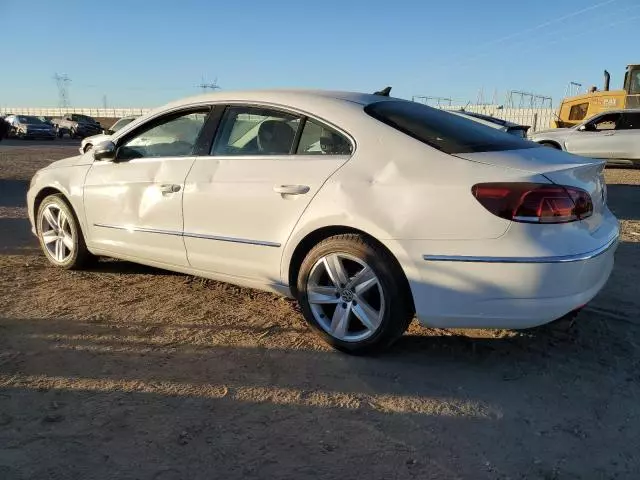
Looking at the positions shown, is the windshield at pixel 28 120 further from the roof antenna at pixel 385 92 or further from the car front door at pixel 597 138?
the roof antenna at pixel 385 92

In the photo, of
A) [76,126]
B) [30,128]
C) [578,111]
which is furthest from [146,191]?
[76,126]

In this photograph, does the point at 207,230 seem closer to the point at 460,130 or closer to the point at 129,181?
the point at 129,181

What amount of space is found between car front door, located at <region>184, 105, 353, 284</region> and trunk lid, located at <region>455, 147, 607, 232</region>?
853mm

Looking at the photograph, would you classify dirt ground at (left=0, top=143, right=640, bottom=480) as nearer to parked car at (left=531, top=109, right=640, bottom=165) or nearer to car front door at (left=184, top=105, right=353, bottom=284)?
car front door at (left=184, top=105, right=353, bottom=284)

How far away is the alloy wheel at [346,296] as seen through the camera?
10.8ft

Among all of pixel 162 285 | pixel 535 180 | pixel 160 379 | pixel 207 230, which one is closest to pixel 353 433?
pixel 160 379

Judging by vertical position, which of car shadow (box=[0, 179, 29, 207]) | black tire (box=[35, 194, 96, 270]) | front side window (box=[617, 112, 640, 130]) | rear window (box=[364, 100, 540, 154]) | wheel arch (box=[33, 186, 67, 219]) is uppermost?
rear window (box=[364, 100, 540, 154])

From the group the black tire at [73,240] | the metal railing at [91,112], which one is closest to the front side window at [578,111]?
the black tire at [73,240]

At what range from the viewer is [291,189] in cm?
348

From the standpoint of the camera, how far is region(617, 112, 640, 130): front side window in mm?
15156

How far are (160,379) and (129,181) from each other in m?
1.88

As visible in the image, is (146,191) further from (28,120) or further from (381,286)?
(28,120)

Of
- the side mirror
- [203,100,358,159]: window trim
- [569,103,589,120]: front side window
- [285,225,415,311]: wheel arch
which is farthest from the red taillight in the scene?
[569,103,589,120]: front side window

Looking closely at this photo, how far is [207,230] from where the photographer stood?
3.92m
